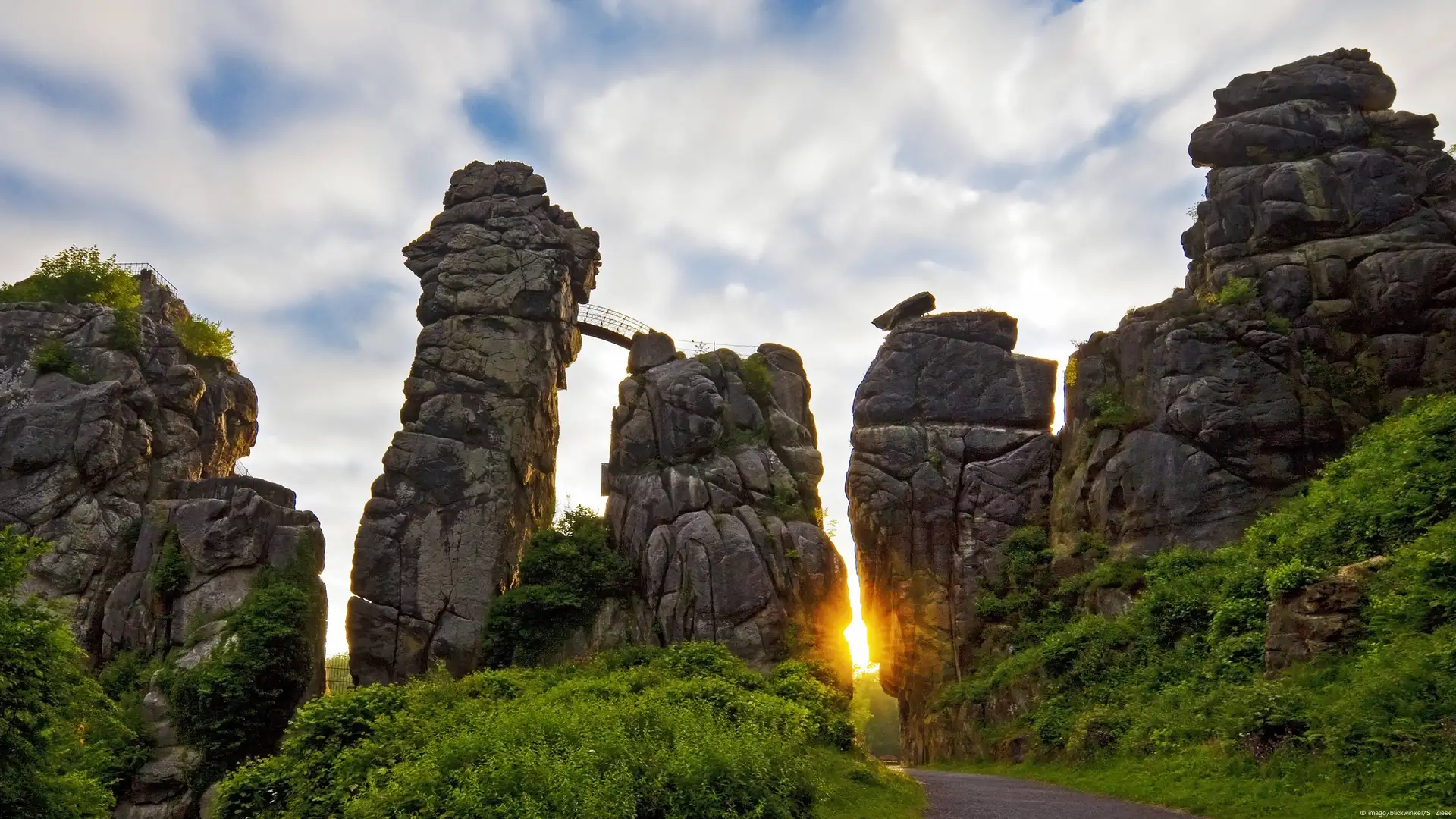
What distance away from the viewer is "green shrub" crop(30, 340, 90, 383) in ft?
158

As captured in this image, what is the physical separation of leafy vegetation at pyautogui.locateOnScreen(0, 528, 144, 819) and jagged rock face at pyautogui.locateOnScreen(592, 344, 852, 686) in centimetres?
2366

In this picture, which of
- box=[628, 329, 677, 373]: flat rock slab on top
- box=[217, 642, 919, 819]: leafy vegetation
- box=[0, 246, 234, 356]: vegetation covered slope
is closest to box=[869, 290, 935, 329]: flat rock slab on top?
box=[628, 329, 677, 373]: flat rock slab on top

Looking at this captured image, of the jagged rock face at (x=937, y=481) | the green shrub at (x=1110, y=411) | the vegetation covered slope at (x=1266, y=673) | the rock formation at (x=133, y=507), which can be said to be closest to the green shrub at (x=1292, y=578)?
the vegetation covered slope at (x=1266, y=673)

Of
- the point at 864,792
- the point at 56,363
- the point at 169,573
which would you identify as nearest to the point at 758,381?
the point at 169,573

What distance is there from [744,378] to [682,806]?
37.9m

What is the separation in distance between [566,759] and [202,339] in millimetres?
55622

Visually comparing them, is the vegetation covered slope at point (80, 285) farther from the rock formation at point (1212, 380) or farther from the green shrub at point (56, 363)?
the rock formation at point (1212, 380)

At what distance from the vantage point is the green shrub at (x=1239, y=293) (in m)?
40.9

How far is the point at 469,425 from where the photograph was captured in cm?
4772

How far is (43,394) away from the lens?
47156mm

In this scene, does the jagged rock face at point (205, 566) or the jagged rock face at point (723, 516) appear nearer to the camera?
the jagged rock face at point (723, 516)

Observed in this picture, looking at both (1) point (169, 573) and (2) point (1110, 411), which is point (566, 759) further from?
(1) point (169, 573)

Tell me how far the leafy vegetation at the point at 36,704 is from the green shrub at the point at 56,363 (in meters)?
32.4

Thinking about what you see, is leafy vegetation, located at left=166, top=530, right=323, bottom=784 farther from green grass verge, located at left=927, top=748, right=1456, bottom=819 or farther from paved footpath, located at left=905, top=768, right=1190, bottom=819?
green grass verge, located at left=927, top=748, right=1456, bottom=819
